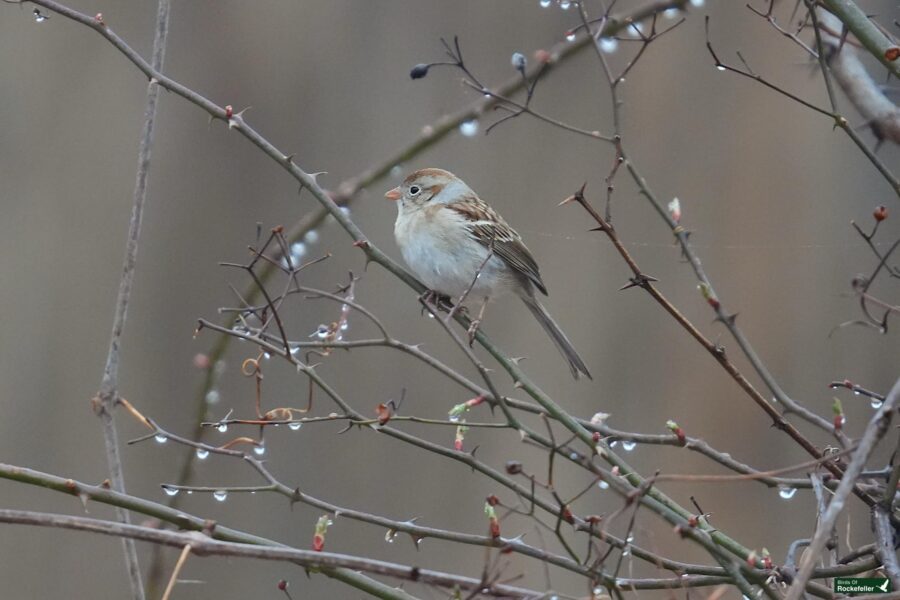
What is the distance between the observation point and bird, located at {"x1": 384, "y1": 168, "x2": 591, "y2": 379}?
2.96 metres

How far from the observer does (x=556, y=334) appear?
2.92 m

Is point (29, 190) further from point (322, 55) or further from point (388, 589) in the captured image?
point (388, 589)

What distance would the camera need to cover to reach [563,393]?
310 centimetres

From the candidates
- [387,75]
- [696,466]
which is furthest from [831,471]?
[387,75]

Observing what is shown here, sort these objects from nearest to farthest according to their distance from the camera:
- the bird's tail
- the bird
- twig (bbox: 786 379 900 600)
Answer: twig (bbox: 786 379 900 600)
the bird's tail
the bird

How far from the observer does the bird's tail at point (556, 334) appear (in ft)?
9.16

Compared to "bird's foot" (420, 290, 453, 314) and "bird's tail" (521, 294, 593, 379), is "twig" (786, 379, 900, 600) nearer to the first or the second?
"bird's tail" (521, 294, 593, 379)

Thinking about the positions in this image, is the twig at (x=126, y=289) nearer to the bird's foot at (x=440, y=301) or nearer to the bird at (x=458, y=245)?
the bird's foot at (x=440, y=301)

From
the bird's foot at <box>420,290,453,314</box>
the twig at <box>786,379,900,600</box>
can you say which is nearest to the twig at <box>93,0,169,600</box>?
the twig at <box>786,379,900,600</box>

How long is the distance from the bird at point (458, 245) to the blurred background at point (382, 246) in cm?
10

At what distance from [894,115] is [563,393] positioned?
4.70ft

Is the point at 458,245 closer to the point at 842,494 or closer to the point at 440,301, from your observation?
the point at 440,301

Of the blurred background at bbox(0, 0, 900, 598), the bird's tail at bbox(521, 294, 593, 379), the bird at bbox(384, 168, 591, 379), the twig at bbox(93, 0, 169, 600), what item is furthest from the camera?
the blurred background at bbox(0, 0, 900, 598)

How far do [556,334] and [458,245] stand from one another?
0.40 metres
